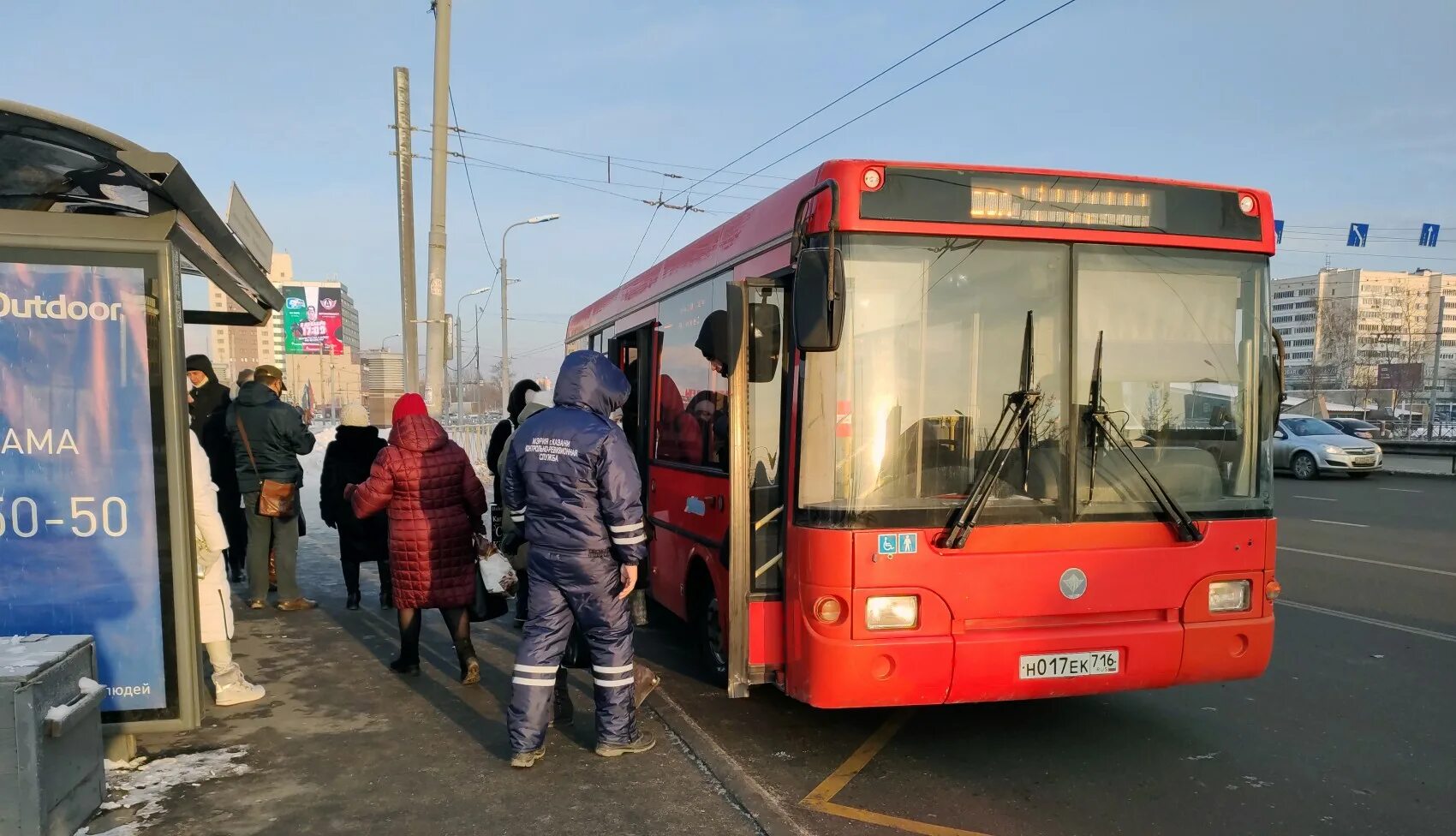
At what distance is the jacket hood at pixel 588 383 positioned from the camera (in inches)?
185

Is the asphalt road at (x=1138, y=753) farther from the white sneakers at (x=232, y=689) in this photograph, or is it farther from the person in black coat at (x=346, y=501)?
the white sneakers at (x=232, y=689)

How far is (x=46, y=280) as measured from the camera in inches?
168

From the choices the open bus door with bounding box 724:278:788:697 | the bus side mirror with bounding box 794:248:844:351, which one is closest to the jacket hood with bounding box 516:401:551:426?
the open bus door with bounding box 724:278:788:697

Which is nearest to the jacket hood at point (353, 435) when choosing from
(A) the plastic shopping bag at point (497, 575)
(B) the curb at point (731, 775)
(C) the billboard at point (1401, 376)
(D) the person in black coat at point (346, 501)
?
(D) the person in black coat at point (346, 501)

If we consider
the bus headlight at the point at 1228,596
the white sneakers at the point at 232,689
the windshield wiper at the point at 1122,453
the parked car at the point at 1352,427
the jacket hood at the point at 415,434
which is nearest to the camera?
the windshield wiper at the point at 1122,453

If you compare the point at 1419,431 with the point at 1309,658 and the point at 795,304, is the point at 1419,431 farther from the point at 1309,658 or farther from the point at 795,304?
the point at 795,304

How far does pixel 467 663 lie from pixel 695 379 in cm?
225

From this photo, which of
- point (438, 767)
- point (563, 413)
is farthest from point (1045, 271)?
point (438, 767)

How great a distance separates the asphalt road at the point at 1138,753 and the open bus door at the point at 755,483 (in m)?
0.59

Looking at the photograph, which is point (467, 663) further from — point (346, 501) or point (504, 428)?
point (504, 428)

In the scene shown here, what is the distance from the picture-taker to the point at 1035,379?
4625mm

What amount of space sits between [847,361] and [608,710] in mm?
2037

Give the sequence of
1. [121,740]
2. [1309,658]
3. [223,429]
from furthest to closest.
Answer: [223,429], [1309,658], [121,740]

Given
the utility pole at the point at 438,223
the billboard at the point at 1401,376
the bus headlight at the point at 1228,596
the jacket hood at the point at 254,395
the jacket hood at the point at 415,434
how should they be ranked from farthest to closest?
the billboard at the point at 1401,376, the utility pole at the point at 438,223, the jacket hood at the point at 254,395, the jacket hood at the point at 415,434, the bus headlight at the point at 1228,596
